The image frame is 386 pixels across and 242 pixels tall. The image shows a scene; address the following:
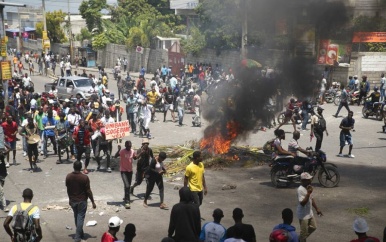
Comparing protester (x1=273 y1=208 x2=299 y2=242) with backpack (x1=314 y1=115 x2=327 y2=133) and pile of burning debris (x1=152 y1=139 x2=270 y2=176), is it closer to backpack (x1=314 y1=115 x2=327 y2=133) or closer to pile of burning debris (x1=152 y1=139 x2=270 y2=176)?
pile of burning debris (x1=152 y1=139 x2=270 y2=176)

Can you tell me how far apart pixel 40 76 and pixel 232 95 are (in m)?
29.9

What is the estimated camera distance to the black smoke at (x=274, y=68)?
14.8 m

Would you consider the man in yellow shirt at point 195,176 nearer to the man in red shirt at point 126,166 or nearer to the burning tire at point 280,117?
the man in red shirt at point 126,166

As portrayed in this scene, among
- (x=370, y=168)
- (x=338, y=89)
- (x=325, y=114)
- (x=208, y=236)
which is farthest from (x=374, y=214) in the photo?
(x=338, y=89)

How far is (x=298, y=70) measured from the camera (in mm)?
16453

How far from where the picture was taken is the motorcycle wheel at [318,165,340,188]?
13.0m

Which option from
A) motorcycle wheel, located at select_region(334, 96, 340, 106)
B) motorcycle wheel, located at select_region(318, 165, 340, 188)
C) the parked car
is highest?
the parked car

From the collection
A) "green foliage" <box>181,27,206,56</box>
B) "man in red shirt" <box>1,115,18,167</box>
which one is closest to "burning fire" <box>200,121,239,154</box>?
"man in red shirt" <box>1,115,18,167</box>

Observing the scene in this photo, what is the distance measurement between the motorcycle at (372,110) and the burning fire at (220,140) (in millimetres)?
8911

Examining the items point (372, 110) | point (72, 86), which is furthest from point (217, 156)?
point (72, 86)

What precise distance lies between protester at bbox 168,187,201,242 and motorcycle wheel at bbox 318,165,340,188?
617cm

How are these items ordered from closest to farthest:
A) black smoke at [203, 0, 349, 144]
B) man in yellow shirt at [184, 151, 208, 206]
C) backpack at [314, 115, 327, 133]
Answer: man in yellow shirt at [184, 151, 208, 206] < black smoke at [203, 0, 349, 144] < backpack at [314, 115, 327, 133]

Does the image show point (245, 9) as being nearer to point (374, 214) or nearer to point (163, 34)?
point (374, 214)

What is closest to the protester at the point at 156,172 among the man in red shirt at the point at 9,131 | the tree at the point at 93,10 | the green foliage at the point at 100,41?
the man in red shirt at the point at 9,131
